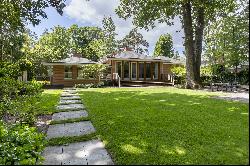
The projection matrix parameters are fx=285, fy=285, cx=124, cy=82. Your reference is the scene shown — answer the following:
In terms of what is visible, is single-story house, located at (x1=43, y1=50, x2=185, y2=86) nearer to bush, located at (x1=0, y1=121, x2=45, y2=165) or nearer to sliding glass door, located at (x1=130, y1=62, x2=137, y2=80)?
sliding glass door, located at (x1=130, y1=62, x2=137, y2=80)

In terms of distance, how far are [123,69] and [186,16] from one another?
12425 mm

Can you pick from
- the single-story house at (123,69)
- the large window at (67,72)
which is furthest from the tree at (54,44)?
the large window at (67,72)

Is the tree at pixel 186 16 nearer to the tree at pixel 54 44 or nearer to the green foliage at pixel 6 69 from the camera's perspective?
the green foliage at pixel 6 69

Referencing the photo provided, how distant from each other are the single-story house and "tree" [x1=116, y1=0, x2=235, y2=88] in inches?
315

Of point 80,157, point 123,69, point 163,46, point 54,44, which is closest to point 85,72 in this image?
point 123,69

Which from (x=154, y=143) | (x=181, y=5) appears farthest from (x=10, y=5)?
(x=181, y=5)

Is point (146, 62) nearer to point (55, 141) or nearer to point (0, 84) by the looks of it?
point (0, 84)

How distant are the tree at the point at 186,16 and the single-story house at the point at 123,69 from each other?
26.3 ft

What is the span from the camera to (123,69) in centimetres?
3328

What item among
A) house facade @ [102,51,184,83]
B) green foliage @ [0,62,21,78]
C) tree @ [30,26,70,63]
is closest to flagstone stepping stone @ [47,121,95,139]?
green foliage @ [0,62,21,78]

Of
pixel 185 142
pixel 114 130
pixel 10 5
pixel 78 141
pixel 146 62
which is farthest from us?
pixel 146 62

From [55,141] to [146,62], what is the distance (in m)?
29.4

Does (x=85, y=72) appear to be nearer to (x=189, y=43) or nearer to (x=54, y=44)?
(x=189, y=43)

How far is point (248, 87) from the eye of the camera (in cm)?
157
